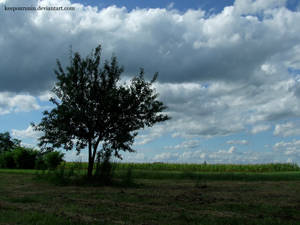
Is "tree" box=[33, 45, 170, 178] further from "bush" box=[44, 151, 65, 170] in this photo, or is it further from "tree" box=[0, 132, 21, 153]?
"tree" box=[0, 132, 21, 153]

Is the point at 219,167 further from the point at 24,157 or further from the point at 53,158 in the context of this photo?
the point at 24,157

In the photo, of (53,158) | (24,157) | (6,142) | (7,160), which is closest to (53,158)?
(53,158)

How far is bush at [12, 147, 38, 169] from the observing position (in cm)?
5025

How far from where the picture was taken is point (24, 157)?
166 feet

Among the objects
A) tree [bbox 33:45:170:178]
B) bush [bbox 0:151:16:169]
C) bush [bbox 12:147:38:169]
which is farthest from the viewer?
bush [bbox 0:151:16:169]

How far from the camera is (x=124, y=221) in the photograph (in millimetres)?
8125

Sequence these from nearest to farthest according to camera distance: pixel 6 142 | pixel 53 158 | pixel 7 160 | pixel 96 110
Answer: pixel 96 110, pixel 53 158, pixel 7 160, pixel 6 142

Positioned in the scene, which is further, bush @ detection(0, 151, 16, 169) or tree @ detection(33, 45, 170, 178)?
bush @ detection(0, 151, 16, 169)

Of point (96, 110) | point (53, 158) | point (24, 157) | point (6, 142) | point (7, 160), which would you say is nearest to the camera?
point (96, 110)

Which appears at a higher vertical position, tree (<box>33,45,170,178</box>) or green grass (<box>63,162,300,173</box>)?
tree (<box>33,45,170,178</box>)

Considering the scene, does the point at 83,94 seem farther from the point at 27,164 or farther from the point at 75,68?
the point at 27,164

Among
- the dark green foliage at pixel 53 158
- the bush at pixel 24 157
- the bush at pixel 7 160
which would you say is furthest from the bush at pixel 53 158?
the bush at pixel 7 160

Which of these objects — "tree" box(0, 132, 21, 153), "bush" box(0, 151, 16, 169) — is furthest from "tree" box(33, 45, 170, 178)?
"tree" box(0, 132, 21, 153)

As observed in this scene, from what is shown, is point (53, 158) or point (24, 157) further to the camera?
point (24, 157)
